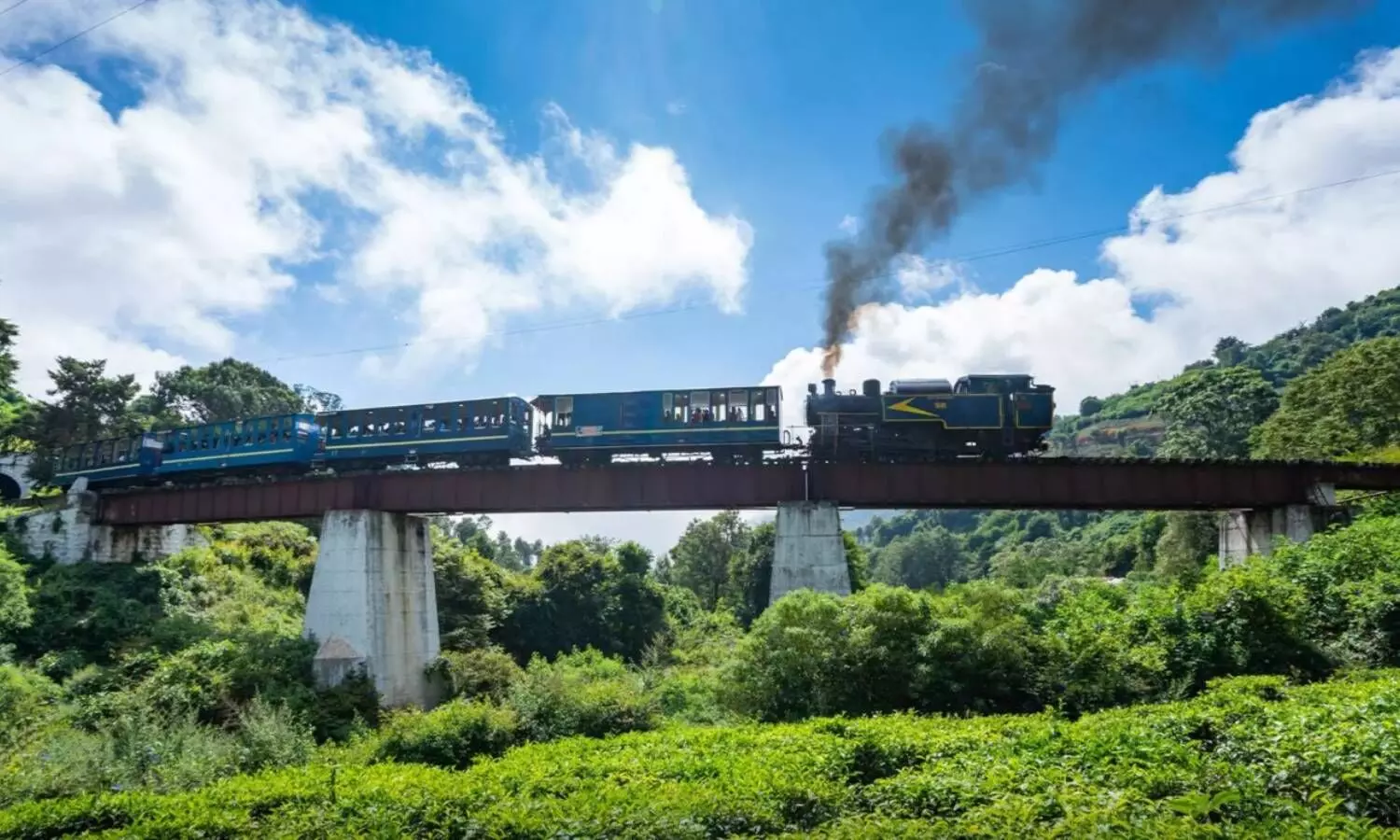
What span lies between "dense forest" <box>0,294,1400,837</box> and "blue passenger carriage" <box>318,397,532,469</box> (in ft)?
25.3

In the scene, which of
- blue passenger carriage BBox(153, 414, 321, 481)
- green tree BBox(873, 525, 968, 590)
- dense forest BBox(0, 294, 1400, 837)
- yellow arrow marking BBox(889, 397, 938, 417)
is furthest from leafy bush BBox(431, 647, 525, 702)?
green tree BBox(873, 525, 968, 590)

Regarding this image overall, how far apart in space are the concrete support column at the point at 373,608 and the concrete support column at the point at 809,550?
14.9 metres

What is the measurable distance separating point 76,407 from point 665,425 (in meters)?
44.7

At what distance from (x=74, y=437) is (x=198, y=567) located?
1954 centimetres

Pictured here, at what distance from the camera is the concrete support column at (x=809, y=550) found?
25.5 m

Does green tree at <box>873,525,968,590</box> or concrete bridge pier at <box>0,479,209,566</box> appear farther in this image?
green tree at <box>873,525,968,590</box>

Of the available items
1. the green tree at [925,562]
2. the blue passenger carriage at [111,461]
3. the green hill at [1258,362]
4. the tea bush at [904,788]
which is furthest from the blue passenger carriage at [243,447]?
the green hill at [1258,362]

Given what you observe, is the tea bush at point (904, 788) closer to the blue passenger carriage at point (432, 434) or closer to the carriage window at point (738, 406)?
the carriage window at point (738, 406)

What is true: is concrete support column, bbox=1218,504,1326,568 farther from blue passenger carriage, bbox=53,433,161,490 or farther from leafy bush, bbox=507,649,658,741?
blue passenger carriage, bbox=53,433,161,490

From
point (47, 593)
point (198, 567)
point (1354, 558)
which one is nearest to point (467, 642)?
point (198, 567)

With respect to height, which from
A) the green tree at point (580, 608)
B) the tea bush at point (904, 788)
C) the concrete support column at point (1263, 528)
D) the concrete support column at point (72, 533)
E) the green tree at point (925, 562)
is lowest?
the green tree at point (925, 562)

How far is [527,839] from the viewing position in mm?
8281

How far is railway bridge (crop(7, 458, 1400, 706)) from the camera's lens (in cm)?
2698

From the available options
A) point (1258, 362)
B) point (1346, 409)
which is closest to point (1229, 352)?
point (1258, 362)
